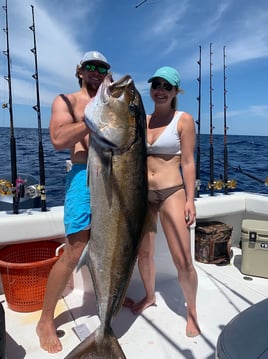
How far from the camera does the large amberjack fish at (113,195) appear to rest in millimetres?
2016

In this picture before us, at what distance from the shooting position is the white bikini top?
8.64ft

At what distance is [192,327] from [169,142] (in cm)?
152

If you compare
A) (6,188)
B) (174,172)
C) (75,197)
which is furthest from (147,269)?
(6,188)

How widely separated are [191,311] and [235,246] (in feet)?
7.20

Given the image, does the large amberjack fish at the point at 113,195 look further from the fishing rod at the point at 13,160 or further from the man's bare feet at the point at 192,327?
the fishing rod at the point at 13,160

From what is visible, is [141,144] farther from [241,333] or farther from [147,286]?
[147,286]

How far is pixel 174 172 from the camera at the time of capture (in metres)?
2.73

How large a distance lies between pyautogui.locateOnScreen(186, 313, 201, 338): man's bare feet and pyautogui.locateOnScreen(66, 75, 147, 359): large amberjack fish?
788 mm

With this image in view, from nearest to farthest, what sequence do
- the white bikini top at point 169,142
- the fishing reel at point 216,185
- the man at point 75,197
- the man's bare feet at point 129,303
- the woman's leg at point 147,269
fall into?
the man at point 75,197 → the white bikini top at point 169,142 → the woman's leg at point 147,269 → the man's bare feet at point 129,303 → the fishing reel at point 216,185

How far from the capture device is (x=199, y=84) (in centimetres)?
526

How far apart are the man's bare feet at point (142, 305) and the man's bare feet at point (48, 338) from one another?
79 cm

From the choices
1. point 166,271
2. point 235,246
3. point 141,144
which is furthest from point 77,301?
point 235,246

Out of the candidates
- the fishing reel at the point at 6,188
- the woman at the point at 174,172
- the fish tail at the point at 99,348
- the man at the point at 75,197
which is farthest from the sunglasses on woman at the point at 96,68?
the fish tail at the point at 99,348

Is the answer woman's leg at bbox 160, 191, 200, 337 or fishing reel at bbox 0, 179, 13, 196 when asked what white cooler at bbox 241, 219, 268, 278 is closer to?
woman's leg at bbox 160, 191, 200, 337
